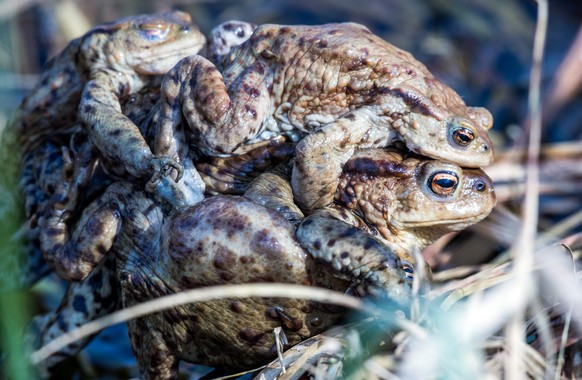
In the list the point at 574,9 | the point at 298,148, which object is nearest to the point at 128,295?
the point at 298,148

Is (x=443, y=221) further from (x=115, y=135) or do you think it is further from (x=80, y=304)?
(x=80, y=304)

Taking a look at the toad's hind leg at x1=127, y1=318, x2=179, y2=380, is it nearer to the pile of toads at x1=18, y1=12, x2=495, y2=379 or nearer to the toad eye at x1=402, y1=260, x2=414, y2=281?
the pile of toads at x1=18, y1=12, x2=495, y2=379

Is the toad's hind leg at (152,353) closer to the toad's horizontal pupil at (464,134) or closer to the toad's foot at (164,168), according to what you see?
the toad's foot at (164,168)

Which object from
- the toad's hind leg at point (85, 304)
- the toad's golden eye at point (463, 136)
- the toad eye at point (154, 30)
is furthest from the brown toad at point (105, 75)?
the toad's golden eye at point (463, 136)

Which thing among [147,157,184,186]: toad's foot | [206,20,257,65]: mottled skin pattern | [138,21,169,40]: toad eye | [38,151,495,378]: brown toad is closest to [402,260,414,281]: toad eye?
[38,151,495,378]: brown toad

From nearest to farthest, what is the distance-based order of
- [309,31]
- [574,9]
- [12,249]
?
[309,31], [12,249], [574,9]

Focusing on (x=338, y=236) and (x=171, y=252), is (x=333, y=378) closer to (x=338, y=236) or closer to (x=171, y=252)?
(x=338, y=236)

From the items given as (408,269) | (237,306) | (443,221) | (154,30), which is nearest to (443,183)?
(443,221)
